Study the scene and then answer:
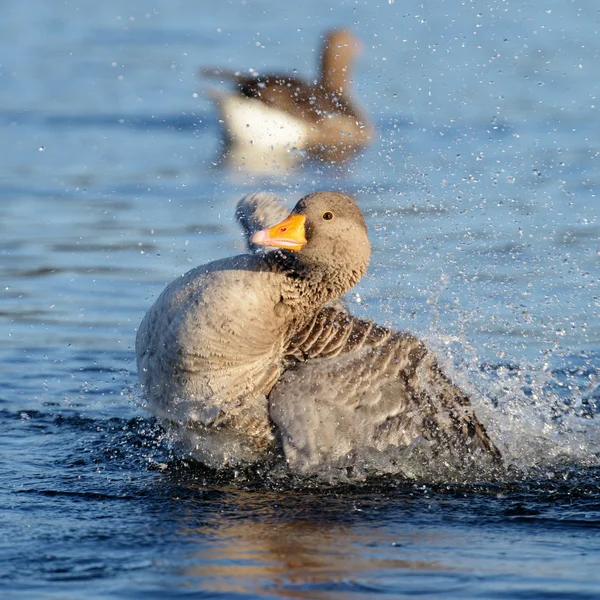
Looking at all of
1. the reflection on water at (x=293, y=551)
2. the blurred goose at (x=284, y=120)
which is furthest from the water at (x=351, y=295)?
the blurred goose at (x=284, y=120)

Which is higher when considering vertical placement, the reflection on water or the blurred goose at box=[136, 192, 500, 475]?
the blurred goose at box=[136, 192, 500, 475]

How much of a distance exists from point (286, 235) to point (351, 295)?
12.6 ft

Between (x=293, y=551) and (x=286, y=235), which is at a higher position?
(x=286, y=235)

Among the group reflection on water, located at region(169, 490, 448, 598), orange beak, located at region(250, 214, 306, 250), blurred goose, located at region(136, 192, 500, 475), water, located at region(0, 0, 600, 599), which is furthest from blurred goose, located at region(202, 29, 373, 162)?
reflection on water, located at region(169, 490, 448, 598)

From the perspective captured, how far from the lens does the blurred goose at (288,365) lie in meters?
6.82

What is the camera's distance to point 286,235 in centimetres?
674

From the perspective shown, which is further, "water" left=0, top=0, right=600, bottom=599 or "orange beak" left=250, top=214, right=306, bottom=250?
"orange beak" left=250, top=214, right=306, bottom=250

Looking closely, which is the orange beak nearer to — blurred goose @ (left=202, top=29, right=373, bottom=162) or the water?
the water

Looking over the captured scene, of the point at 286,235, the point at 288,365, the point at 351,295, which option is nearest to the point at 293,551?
the point at 288,365

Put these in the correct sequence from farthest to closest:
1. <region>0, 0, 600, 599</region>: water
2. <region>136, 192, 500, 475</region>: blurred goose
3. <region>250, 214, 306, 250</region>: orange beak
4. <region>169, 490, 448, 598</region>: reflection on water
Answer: <region>136, 192, 500, 475</region>: blurred goose < <region>250, 214, 306, 250</region>: orange beak < <region>0, 0, 600, 599</region>: water < <region>169, 490, 448, 598</region>: reflection on water

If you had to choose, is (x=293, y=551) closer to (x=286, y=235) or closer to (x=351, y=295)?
(x=286, y=235)

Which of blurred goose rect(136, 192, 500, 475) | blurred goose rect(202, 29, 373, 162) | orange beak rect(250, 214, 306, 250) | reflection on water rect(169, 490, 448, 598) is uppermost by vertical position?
blurred goose rect(202, 29, 373, 162)

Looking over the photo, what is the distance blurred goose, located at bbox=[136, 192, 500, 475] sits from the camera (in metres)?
6.82

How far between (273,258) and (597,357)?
388cm
